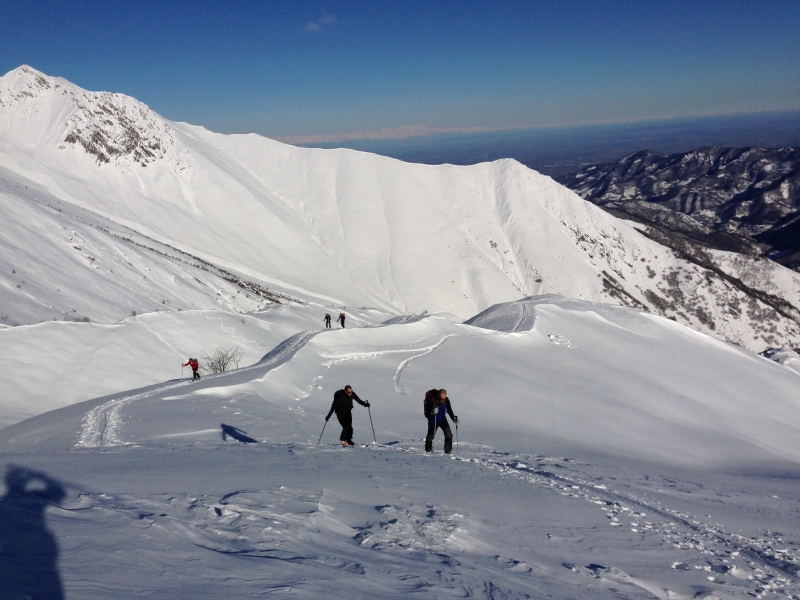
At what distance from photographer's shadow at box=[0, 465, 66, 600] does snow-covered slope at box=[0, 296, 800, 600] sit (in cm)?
2

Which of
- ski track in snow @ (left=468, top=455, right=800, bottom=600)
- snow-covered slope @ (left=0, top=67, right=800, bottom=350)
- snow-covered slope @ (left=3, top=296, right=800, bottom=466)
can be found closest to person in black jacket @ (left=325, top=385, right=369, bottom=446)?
snow-covered slope @ (left=3, top=296, right=800, bottom=466)

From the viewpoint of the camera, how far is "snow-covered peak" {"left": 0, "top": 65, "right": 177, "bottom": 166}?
63.7 meters

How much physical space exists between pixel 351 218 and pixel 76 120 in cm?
3823

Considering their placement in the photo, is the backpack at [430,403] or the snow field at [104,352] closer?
the backpack at [430,403]

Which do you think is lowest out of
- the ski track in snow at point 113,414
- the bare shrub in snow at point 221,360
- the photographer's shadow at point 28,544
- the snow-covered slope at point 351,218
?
the bare shrub in snow at point 221,360

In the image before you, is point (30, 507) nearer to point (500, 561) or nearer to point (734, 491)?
point (500, 561)

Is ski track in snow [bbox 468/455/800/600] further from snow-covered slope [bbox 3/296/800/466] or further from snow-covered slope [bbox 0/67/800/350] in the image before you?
snow-covered slope [bbox 0/67/800/350]

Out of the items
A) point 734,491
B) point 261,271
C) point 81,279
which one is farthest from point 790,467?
point 261,271

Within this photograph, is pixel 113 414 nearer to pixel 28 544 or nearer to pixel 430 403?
pixel 430 403

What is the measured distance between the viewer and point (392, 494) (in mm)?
6961

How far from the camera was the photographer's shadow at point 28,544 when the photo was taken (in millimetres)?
3377

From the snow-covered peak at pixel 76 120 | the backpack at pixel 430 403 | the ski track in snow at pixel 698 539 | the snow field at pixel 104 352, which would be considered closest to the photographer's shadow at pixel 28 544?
the ski track in snow at pixel 698 539

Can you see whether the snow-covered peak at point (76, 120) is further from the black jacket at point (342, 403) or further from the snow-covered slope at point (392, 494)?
the black jacket at point (342, 403)

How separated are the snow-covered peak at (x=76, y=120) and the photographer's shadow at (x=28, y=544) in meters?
71.0
